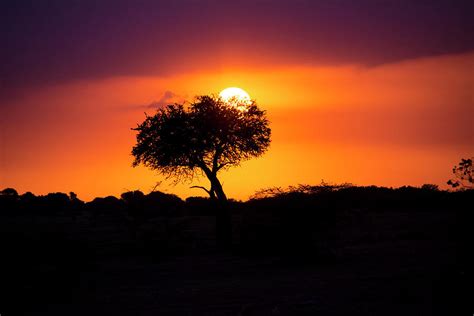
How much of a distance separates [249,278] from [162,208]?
146ft

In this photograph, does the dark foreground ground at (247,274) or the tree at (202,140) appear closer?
the dark foreground ground at (247,274)

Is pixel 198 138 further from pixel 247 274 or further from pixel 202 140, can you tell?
pixel 247 274

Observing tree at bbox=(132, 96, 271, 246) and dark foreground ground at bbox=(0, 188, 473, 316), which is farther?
tree at bbox=(132, 96, 271, 246)

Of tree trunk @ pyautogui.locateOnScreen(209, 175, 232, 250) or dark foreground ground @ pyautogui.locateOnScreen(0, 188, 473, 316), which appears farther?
tree trunk @ pyautogui.locateOnScreen(209, 175, 232, 250)

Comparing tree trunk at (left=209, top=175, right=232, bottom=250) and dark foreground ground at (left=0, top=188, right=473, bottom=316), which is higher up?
tree trunk at (left=209, top=175, right=232, bottom=250)

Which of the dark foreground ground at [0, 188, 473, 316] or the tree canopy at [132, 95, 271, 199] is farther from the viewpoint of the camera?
the tree canopy at [132, 95, 271, 199]

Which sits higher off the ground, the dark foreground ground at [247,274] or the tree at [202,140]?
the tree at [202,140]

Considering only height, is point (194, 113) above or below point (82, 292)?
above

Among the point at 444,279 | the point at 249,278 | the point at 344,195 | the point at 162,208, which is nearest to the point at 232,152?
the point at 344,195

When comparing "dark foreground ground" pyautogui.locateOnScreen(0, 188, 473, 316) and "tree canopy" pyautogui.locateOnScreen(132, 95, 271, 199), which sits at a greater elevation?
"tree canopy" pyautogui.locateOnScreen(132, 95, 271, 199)

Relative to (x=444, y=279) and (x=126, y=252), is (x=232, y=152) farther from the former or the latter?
(x=444, y=279)

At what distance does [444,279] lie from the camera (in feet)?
52.5

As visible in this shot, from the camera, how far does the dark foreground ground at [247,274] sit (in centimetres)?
1470

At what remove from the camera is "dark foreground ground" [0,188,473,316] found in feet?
48.2
